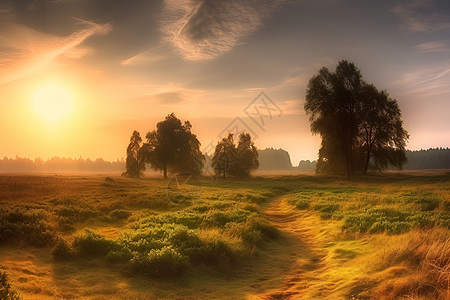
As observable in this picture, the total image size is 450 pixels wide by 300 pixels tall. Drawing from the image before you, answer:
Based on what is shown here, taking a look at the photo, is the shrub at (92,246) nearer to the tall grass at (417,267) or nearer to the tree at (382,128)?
the tall grass at (417,267)

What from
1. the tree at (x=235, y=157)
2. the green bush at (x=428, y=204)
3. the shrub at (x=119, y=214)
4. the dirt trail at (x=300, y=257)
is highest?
the tree at (x=235, y=157)

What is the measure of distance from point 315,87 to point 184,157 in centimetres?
3240

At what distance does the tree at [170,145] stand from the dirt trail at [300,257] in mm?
49041

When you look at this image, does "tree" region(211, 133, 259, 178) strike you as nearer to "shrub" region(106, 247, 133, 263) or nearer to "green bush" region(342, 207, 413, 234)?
"green bush" region(342, 207, 413, 234)

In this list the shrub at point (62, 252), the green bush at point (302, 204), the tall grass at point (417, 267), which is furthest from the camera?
the green bush at point (302, 204)

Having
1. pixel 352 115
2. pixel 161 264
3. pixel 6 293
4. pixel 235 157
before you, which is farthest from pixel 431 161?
pixel 6 293

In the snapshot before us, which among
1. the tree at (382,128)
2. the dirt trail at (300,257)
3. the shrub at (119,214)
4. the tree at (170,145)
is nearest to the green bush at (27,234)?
the shrub at (119,214)

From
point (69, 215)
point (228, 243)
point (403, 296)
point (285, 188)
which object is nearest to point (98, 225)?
point (69, 215)

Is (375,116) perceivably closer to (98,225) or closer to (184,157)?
(184,157)

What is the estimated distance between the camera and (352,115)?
163 feet

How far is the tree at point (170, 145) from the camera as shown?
221 ft

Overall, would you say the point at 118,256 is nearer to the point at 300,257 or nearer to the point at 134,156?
the point at 300,257

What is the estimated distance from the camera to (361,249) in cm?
1099

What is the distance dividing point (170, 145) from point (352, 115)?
3586 centimetres
